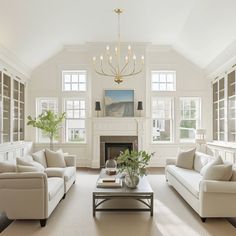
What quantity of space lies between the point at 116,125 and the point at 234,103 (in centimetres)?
348

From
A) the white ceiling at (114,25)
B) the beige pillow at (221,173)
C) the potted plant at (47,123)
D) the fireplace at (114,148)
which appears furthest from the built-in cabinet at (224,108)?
the potted plant at (47,123)

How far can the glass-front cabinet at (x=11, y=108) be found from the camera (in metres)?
6.48

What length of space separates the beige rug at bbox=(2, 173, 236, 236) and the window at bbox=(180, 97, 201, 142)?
4393 mm

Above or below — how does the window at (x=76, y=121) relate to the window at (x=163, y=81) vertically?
below

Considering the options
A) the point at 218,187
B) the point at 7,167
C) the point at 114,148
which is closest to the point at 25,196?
the point at 7,167

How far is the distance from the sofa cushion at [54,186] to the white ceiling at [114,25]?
3.35 metres

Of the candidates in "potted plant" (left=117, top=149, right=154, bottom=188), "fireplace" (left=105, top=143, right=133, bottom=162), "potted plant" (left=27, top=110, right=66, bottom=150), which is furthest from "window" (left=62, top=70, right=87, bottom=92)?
"potted plant" (left=117, top=149, right=154, bottom=188)

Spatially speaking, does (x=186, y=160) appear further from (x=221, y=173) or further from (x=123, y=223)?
(x=123, y=223)

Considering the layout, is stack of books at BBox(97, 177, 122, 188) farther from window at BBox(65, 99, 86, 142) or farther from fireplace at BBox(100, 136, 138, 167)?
window at BBox(65, 99, 86, 142)

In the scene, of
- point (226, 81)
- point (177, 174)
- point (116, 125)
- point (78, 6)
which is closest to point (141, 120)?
point (116, 125)

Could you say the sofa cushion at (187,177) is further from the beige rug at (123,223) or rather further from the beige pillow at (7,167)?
the beige pillow at (7,167)

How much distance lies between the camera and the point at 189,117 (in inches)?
349

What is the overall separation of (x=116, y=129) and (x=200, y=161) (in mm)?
3381

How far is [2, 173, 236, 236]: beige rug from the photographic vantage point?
11.2ft
